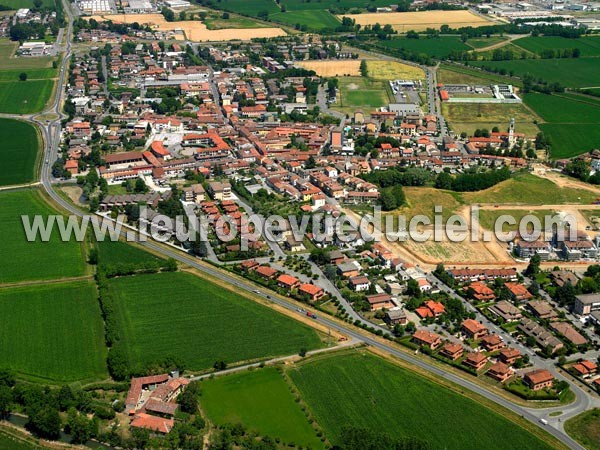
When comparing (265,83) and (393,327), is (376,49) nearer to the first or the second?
(265,83)

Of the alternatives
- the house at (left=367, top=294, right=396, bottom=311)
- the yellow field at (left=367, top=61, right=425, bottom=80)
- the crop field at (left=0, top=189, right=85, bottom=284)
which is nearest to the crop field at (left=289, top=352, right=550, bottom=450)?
the house at (left=367, top=294, right=396, bottom=311)

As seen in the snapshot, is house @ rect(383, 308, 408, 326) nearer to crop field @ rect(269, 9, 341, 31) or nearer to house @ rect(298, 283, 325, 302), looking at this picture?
house @ rect(298, 283, 325, 302)

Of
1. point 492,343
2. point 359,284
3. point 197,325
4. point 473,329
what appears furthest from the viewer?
point 359,284

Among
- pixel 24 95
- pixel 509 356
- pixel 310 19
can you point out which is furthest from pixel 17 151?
pixel 310 19

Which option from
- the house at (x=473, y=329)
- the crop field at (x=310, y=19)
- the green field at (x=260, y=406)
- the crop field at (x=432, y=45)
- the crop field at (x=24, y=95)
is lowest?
the green field at (x=260, y=406)

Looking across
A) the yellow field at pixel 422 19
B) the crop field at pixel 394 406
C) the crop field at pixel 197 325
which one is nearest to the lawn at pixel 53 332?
the crop field at pixel 197 325

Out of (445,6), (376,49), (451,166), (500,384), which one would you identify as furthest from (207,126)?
(445,6)

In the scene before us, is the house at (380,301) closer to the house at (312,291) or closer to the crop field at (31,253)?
the house at (312,291)

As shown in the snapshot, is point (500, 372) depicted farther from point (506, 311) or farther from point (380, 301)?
point (380, 301)
